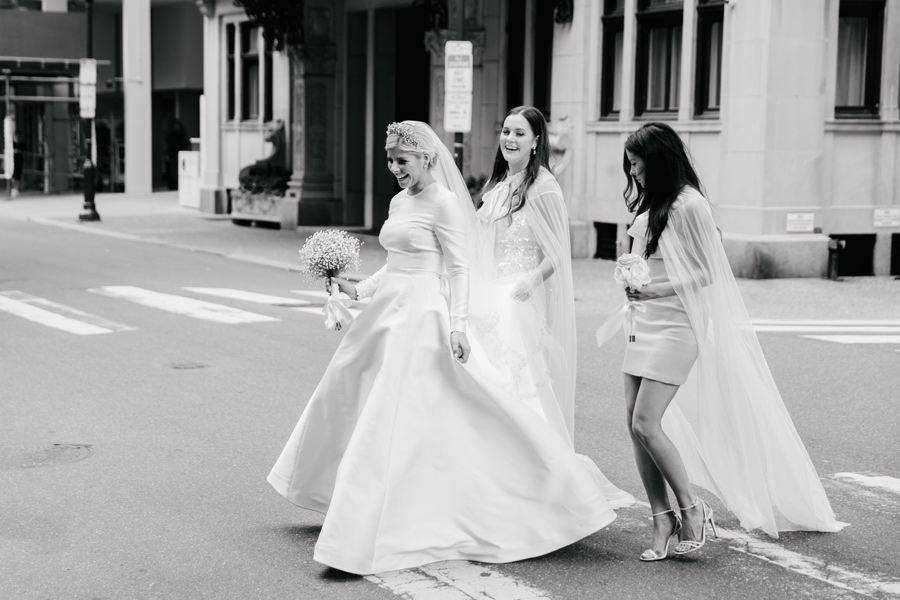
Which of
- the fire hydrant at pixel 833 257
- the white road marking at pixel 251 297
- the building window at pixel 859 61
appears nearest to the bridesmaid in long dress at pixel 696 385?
the white road marking at pixel 251 297

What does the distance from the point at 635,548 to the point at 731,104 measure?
12.6 metres

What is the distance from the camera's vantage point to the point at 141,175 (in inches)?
1598

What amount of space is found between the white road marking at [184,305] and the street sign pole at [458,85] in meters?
4.04

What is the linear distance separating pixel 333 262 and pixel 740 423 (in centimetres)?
205

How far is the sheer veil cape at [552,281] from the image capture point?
258 inches

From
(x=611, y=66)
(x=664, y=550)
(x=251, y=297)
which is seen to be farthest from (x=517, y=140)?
(x=611, y=66)

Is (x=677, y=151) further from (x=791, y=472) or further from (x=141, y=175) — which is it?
(x=141, y=175)

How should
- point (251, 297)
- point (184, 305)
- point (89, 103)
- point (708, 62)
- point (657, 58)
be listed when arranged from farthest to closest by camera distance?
point (89, 103)
point (657, 58)
point (708, 62)
point (251, 297)
point (184, 305)

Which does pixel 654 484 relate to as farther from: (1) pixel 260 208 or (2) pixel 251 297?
(1) pixel 260 208

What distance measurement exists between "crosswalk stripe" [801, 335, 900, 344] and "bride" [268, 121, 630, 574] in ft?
23.9

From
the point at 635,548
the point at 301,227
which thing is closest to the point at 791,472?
the point at 635,548

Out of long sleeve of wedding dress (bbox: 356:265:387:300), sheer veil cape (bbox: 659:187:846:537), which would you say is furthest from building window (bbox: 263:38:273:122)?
sheer veil cape (bbox: 659:187:846:537)

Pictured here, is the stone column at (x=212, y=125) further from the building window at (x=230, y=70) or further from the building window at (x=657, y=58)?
the building window at (x=657, y=58)

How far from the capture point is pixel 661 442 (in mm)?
5625
